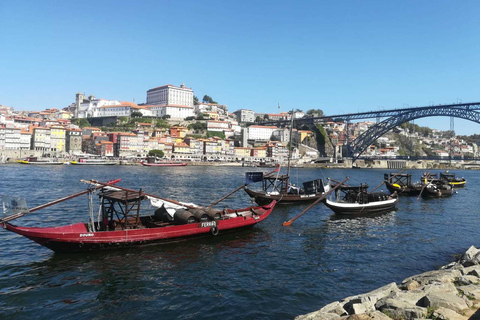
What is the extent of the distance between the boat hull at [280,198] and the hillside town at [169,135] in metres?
52.5

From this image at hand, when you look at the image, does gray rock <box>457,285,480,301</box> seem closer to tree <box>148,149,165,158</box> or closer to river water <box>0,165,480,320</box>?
river water <box>0,165,480,320</box>

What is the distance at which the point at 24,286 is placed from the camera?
10.3 m

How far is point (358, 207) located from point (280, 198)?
6.09m

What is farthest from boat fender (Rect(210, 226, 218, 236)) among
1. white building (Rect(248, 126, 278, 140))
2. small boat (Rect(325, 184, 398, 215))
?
white building (Rect(248, 126, 278, 140))

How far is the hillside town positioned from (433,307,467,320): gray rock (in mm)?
73403

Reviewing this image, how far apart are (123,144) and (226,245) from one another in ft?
279

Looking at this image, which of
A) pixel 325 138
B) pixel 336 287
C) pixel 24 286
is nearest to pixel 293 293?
pixel 336 287

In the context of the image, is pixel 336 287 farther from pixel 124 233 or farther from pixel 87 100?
pixel 87 100

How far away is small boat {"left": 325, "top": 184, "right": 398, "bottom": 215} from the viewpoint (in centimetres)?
2306

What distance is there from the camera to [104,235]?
13.4 metres

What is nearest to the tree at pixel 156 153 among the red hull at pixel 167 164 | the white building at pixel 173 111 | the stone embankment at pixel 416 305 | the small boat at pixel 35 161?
the red hull at pixel 167 164

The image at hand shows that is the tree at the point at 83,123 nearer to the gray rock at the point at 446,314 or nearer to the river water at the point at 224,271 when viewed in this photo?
the river water at the point at 224,271

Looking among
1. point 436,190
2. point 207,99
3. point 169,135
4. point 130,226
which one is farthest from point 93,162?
point 207,99

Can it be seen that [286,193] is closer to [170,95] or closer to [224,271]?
[224,271]
